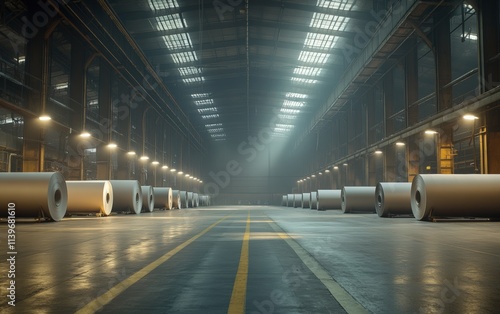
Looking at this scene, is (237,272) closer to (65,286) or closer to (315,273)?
(315,273)

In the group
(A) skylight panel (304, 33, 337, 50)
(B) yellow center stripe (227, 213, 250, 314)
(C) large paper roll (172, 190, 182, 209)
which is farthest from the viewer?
(C) large paper roll (172, 190, 182, 209)

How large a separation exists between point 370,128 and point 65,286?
3822cm

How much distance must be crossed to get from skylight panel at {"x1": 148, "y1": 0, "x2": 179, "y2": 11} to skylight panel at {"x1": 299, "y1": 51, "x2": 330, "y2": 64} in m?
12.9

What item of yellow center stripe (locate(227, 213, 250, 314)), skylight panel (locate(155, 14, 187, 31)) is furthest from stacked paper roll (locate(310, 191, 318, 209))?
yellow center stripe (locate(227, 213, 250, 314))

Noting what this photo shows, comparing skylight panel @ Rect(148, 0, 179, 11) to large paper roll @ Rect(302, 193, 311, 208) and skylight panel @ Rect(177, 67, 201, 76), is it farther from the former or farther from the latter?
large paper roll @ Rect(302, 193, 311, 208)

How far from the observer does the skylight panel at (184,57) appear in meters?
41.2

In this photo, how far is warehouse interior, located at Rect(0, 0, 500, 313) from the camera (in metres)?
5.51

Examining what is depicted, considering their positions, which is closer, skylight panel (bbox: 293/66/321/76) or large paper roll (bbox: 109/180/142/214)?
large paper roll (bbox: 109/180/142/214)

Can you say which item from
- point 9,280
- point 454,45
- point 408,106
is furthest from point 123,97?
point 9,280

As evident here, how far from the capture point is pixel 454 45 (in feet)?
116

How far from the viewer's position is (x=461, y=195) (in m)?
18.7

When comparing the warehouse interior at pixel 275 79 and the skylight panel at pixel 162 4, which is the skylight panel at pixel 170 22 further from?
the skylight panel at pixel 162 4

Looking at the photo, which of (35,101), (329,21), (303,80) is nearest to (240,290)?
(35,101)

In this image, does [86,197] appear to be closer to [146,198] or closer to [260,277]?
[146,198]
